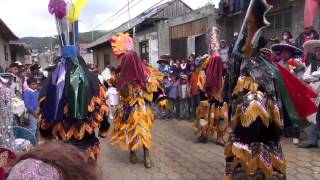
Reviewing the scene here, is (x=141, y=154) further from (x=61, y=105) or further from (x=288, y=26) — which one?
(x=288, y=26)

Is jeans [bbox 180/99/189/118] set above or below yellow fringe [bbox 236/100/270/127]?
below

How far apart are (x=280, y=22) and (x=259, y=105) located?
320 inches

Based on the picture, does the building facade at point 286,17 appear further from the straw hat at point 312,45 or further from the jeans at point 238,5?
the straw hat at point 312,45

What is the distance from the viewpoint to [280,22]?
11.4m

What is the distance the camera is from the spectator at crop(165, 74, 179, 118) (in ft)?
37.0

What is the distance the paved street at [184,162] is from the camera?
5781 mm

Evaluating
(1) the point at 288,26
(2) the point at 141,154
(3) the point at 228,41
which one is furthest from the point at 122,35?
(3) the point at 228,41

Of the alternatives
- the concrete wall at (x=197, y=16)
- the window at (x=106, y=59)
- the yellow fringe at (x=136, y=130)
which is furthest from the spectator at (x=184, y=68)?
the window at (x=106, y=59)

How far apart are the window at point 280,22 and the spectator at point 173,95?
2893 mm

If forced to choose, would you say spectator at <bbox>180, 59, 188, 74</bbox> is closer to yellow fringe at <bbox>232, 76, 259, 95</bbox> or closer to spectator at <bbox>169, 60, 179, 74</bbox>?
spectator at <bbox>169, 60, 179, 74</bbox>

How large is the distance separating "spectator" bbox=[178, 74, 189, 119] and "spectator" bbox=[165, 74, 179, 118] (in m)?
0.15

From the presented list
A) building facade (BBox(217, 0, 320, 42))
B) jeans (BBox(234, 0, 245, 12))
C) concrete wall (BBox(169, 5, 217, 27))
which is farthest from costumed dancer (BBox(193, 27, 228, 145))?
concrete wall (BBox(169, 5, 217, 27))

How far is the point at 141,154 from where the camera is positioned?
23.4ft

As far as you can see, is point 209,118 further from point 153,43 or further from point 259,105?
point 153,43
